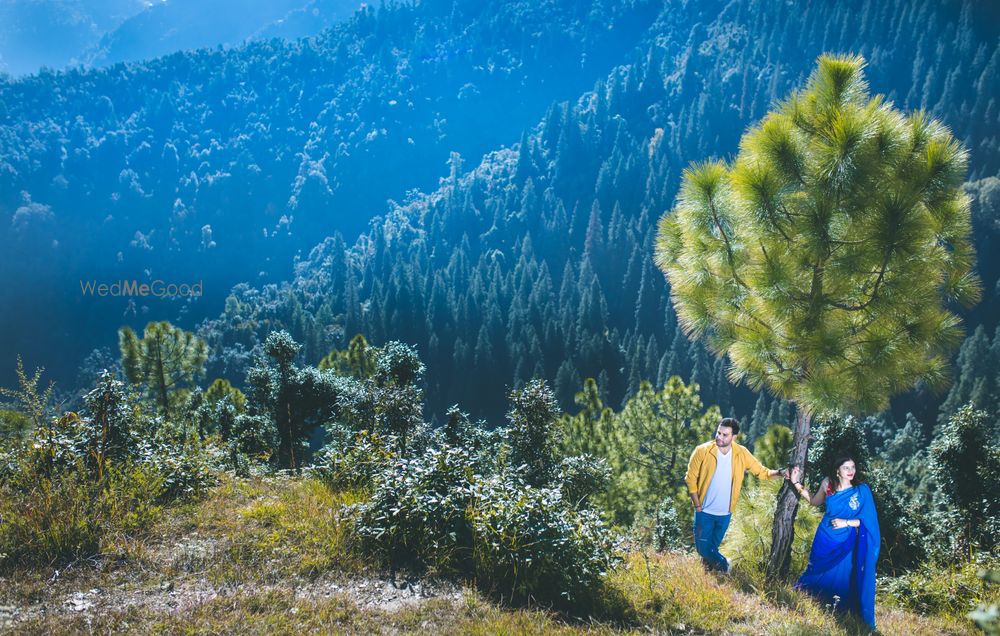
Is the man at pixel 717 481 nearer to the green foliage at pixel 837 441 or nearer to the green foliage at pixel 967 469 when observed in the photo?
the green foliage at pixel 837 441

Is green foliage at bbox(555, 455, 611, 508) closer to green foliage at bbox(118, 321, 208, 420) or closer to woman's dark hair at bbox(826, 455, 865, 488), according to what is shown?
woman's dark hair at bbox(826, 455, 865, 488)

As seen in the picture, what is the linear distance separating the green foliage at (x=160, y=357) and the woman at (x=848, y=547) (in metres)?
27.5

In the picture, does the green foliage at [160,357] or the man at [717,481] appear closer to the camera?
the man at [717,481]

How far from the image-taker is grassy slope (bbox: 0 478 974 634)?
4.15m

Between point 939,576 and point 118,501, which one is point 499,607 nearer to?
point 118,501

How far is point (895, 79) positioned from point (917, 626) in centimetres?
20878

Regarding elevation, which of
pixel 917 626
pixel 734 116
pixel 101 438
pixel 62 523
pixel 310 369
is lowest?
pixel 917 626

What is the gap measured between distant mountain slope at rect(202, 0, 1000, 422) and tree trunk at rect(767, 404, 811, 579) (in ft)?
224

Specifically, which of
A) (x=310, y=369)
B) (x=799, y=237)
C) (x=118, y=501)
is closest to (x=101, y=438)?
(x=118, y=501)

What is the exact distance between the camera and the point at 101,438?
602 cm

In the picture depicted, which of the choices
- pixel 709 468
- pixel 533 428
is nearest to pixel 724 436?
pixel 709 468

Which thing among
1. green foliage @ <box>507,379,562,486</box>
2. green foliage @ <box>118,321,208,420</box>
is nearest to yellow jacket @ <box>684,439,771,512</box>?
green foliage @ <box>507,379,562,486</box>

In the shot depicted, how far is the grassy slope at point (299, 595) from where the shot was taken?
415 cm

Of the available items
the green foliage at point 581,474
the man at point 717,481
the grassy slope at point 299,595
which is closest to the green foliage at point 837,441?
the green foliage at point 581,474
